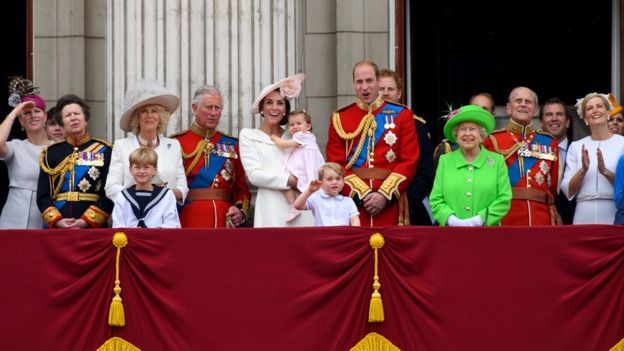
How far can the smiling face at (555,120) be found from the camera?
46.0ft

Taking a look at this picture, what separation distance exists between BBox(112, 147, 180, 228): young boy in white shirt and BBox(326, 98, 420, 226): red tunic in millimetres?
1361

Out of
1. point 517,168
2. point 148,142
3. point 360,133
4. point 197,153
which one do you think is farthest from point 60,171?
point 517,168

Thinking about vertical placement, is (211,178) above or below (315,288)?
above

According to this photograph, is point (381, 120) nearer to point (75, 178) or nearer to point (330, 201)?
point (330, 201)

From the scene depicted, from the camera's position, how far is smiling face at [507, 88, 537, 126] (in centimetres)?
1338

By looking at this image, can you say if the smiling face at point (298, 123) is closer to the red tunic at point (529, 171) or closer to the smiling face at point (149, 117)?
the smiling face at point (149, 117)

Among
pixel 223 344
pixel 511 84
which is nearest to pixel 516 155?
pixel 223 344

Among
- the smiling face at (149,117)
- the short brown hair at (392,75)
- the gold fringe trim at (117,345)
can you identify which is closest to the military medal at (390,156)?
the short brown hair at (392,75)

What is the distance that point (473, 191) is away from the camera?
40.9ft

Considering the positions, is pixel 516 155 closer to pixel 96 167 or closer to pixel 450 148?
pixel 450 148

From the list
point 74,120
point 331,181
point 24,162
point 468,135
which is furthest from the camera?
point 24,162

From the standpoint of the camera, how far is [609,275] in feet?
38.8

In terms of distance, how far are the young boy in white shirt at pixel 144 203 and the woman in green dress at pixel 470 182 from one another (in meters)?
1.94

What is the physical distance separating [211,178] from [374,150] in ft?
4.30
